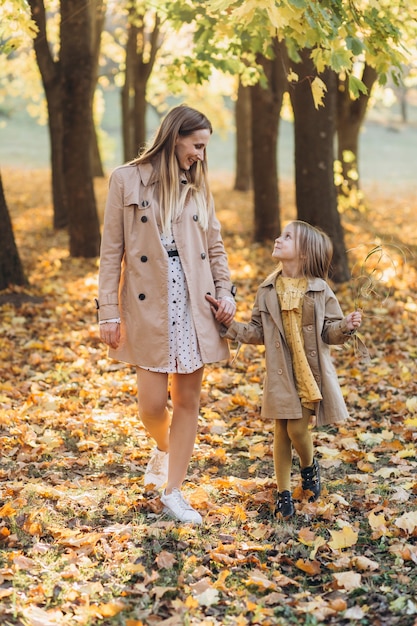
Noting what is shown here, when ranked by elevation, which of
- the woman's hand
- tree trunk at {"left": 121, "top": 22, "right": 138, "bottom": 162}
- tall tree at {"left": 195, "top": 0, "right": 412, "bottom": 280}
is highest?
tree trunk at {"left": 121, "top": 22, "right": 138, "bottom": 162}

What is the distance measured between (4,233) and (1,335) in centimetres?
137

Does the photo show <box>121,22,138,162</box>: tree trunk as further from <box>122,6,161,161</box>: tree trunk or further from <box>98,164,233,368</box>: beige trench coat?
<box>98,164,233,368</box>: beige trench coat

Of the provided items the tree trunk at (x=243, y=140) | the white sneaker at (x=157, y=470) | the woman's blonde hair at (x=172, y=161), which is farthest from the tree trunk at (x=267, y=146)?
the woman's blonde hair at (x=172, y=161)

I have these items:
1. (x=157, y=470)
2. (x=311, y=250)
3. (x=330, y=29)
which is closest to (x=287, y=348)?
(x=311, y=250)

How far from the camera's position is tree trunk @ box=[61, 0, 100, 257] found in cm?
1112

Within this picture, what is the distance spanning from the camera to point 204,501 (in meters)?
4.62

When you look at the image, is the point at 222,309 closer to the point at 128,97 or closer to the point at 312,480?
the point at 312,480

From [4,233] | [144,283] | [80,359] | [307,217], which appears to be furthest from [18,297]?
[144,283]

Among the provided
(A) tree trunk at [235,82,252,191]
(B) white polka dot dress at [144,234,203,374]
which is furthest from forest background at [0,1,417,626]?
(A) tree trunk at [235,82,252,191]

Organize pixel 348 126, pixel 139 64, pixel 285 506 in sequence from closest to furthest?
pixel 285 506 < pixel 348 126 < pixel 139 64

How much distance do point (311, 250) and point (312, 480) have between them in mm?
1404

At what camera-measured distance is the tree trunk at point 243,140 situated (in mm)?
20406

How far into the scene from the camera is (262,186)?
1277 cm

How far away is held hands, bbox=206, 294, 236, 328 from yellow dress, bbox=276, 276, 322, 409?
311 millimetres
